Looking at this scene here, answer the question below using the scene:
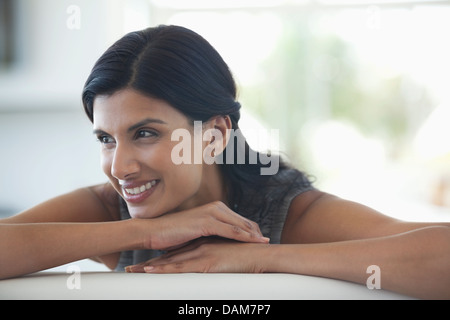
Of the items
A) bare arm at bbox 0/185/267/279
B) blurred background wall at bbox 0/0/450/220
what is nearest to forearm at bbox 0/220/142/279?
bare arm at bbox 0/185/267/279

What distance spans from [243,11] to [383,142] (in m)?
1.77

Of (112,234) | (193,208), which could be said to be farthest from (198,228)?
(112,234)

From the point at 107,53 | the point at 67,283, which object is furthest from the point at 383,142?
the point at 67,283

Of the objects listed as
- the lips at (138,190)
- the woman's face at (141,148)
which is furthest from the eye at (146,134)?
the lips at (138,190)

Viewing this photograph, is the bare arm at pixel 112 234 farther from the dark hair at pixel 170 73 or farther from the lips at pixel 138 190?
the dark hair at pixel 170 73

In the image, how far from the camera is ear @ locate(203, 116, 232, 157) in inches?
55.7

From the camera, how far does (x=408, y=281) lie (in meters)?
0.96

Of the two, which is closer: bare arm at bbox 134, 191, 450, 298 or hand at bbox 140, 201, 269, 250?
bare arm at bbox 134, 191, 450, 298

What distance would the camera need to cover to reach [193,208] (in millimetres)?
1206

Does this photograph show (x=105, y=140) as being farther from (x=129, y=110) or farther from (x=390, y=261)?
(x=390, y=261)

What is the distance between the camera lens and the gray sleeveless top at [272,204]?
1532 millimetres

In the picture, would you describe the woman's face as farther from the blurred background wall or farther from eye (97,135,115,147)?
the blurred background wall

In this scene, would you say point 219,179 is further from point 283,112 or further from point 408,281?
point 283,112

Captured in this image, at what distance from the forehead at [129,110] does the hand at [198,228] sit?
0.74ft
